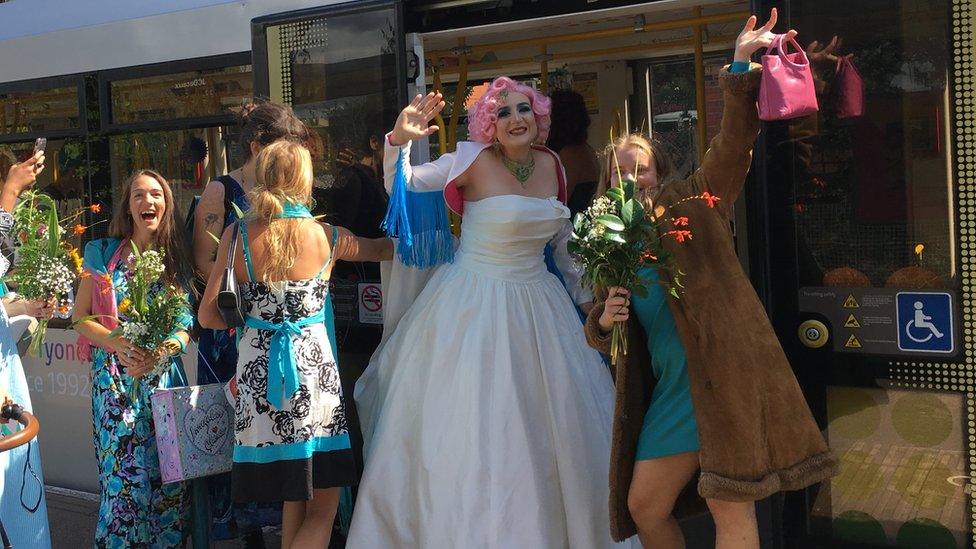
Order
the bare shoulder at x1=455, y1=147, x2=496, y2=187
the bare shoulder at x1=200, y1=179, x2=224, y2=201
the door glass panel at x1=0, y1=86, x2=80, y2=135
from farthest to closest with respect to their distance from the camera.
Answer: the door glass panel at x1=0, y1=86, x2=80, y2=135
the bare shoulder at x1=200, y1=179, x2=224, y2=201
the bare shoulder at x1=455, y1=147, x2=496, y2=187

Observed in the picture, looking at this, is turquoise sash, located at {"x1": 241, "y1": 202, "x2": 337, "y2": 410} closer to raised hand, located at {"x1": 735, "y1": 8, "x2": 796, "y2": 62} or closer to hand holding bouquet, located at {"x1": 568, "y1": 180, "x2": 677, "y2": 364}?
hand holding bouquet, located at {"x1": 568, "y1": 180, "x2": 677, "y2": 364}

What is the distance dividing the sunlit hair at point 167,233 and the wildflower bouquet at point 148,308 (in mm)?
86

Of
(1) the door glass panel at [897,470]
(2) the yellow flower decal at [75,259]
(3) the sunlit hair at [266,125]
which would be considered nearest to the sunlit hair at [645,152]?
(1) the door glass panel at [897,470]

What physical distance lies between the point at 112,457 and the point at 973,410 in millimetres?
2880

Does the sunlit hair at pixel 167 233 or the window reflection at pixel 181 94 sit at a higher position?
the window reflection at pixel 181 94

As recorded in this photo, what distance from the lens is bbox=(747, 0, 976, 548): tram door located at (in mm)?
3055

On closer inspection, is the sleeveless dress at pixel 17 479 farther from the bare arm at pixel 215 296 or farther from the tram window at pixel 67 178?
the tram window at pixel 67 178

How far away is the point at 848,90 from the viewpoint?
324cm

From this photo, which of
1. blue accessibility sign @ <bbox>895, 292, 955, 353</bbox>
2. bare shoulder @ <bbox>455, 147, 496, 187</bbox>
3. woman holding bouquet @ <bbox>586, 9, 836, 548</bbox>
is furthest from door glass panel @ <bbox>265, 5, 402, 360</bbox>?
blue accessibility sign @ <bbox>895, 292, 955, 353</bbox>

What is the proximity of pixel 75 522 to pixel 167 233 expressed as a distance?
6.78 ft

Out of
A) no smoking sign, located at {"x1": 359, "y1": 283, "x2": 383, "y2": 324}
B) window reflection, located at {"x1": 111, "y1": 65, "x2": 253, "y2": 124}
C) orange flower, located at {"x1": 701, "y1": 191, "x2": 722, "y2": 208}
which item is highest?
window reflection, located at {"x1": 111, "y1": 65, "x2": 253, "y2": 124}

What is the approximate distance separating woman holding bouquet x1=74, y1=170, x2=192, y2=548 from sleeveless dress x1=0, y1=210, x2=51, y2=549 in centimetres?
21

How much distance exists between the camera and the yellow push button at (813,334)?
10.8 feet

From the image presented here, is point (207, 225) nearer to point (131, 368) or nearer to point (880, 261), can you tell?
point (131, 368)
